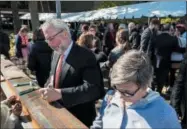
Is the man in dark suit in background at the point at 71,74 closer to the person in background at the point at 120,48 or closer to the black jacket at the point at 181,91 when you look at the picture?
the black jacket at the point at 181,91

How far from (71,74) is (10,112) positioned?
2.00ft

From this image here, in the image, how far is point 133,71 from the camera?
1833mm

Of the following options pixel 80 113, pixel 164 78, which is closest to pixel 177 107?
pixel 80 113

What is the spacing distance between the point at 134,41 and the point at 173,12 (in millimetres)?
2421

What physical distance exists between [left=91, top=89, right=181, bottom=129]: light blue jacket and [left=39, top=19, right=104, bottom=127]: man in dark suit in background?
2.93 feet

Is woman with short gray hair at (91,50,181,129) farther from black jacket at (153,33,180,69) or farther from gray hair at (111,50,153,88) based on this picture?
black jacket at (153,33,180,69)

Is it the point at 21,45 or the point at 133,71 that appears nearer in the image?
the point at 133,71

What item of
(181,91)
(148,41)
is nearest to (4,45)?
(148,41)

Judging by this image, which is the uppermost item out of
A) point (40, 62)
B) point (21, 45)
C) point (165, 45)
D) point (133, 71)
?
point (133, 71)

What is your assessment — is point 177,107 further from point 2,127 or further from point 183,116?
point 2,127

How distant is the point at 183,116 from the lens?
419cm

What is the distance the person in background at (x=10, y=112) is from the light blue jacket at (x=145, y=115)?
0.76 meters

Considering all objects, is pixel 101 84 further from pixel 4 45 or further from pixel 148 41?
pixel 4 45

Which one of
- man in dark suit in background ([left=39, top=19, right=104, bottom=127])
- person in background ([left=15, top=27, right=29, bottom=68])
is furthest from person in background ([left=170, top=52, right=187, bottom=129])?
person in background ([left=15, top=27, right=29, bottom=68])
